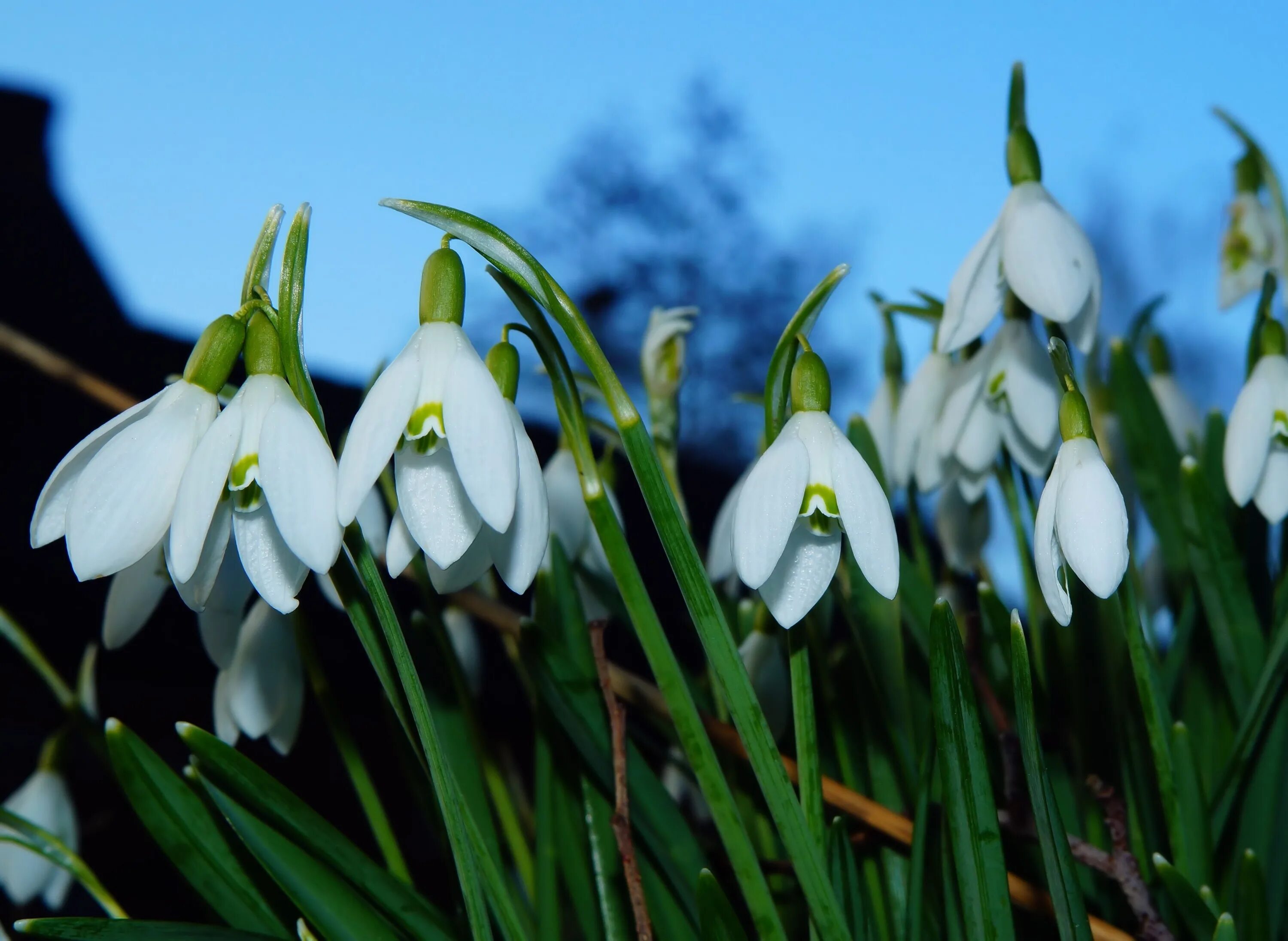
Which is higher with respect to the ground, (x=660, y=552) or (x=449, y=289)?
(x=449, y=289)

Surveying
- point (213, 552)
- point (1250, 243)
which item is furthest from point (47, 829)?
point (1250, 243)

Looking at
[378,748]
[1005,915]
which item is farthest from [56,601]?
[1005,915]

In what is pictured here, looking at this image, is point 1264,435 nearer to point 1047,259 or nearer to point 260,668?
point 1047,259

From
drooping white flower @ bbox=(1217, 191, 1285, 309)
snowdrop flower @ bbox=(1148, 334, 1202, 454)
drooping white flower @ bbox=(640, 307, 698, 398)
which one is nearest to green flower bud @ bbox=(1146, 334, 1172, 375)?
snowdrop flower @ bbox=(1148, 334, 1202, 454)

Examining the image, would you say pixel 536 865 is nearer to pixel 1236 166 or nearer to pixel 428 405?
pixel 428 405

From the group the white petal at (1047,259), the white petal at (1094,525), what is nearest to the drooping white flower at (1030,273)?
the white petal at (1047,259)

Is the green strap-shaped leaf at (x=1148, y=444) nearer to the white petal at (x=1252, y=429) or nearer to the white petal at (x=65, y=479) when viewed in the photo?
the white petal at (x=1252, y=429)
